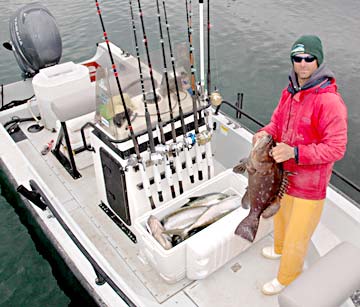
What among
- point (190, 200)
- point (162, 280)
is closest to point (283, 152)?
point (190, 200)

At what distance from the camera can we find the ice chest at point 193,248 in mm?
3967

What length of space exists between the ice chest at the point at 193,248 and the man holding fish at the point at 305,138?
575mm

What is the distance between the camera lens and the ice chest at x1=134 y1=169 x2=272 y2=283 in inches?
156

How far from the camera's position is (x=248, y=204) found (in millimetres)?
3736

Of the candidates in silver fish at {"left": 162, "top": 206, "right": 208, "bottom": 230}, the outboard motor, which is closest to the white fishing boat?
silver fish at {"left": 162, "top": 206, "right": 208, "bottom": 230}

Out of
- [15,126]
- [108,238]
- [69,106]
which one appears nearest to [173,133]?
[108,238]

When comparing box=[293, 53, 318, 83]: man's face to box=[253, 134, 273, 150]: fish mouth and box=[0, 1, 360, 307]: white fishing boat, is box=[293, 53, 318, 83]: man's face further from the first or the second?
box=[0, 1, 360, 307]: white fishing boat

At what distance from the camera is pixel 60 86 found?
6250mm

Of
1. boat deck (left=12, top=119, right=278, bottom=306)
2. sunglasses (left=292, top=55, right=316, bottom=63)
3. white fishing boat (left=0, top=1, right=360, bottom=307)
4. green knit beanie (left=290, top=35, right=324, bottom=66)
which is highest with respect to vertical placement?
green knit beanie (left=290, top=35, right=324, bottom=66)

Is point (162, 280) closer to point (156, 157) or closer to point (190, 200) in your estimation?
point (190, 200)

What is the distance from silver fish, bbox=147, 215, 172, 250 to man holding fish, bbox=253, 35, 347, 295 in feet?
3.66

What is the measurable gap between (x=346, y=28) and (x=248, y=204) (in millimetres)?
10201

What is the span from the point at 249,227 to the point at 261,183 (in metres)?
0.48

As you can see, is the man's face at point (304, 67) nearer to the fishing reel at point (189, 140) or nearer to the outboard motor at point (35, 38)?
the fishing reel at point (189, 140)
